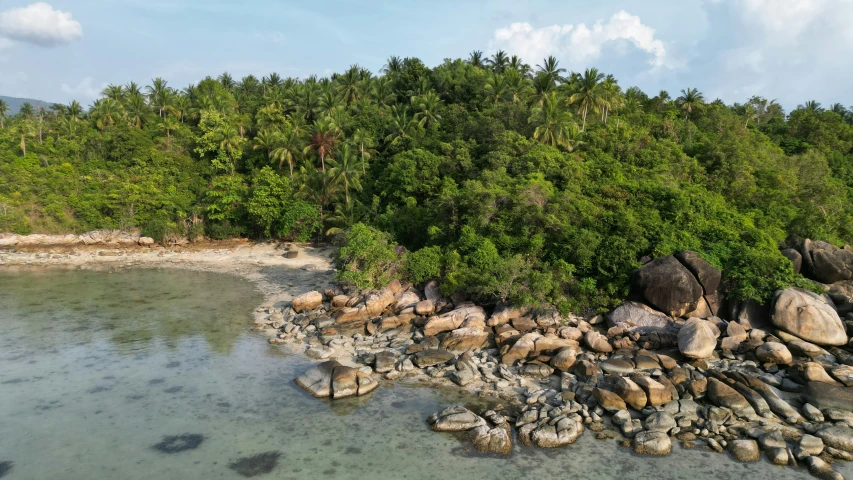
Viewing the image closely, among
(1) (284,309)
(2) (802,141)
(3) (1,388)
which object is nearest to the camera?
(3) (1,388)

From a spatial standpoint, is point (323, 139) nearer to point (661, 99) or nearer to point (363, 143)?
point (363, 143)

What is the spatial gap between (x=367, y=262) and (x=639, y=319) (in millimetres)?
14024

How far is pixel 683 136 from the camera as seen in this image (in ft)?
144

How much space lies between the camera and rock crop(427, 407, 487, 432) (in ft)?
49.5

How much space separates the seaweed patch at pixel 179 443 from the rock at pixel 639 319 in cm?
1779

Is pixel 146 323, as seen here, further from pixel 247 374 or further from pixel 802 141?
pixel 802 141

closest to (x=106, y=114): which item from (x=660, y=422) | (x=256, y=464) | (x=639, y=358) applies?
(x=256, y=464)

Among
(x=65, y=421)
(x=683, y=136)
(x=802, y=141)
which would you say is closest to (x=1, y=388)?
(x=65, y=421)

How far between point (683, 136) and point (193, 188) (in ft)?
154

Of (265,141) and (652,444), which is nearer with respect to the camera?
(652,444)

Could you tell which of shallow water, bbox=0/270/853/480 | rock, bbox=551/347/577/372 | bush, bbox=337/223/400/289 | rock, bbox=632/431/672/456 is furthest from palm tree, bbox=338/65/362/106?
rock, bbox=632/431/672/456

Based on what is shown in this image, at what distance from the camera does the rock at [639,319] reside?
72.4 ft

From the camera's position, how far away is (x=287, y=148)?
47344 mm

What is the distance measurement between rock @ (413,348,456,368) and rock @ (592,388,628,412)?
20.1 feet
